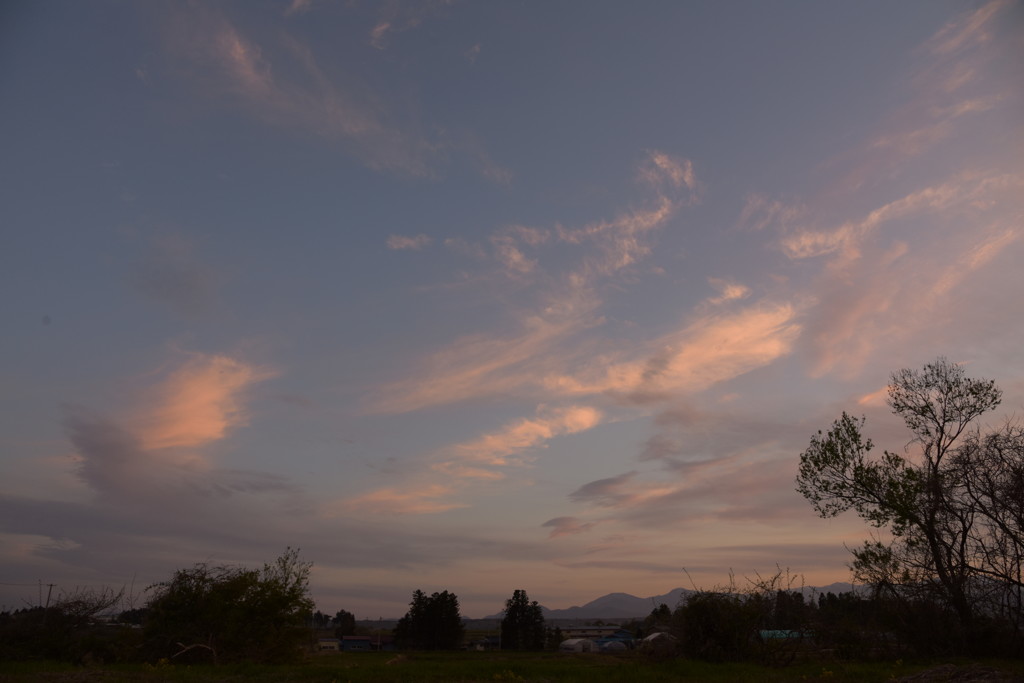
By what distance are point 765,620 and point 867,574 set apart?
17.6 feet

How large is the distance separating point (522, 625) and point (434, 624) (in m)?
8.48

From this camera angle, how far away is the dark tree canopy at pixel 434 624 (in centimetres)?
6188

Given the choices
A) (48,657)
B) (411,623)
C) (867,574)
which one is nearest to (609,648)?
(411,623)

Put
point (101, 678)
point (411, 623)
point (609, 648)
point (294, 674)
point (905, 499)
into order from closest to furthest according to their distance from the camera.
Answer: point (101, 678), point (294, 674), point (905, 499), point (609, 648), point (411, 623)

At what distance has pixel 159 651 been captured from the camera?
75.2 feet

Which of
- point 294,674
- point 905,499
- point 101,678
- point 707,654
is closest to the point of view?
point 101,678

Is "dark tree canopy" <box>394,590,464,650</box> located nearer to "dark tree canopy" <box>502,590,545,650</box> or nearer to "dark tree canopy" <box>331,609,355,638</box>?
"dark tree canopy" <box>502,590,545,650</box>

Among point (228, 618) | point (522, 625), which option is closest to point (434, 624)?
point (522, 625)

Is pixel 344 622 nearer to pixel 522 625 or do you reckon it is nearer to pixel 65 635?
pixel 522 625

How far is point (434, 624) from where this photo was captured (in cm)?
6228

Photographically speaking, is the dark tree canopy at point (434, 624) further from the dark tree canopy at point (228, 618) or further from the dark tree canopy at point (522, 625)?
the dark tree canopy at point (228, 618)

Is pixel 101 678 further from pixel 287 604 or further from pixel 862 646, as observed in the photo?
pixel 862 646

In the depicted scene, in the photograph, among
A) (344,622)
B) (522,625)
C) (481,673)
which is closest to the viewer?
(481,673)

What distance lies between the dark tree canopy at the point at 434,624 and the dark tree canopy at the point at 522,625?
4579 mm
